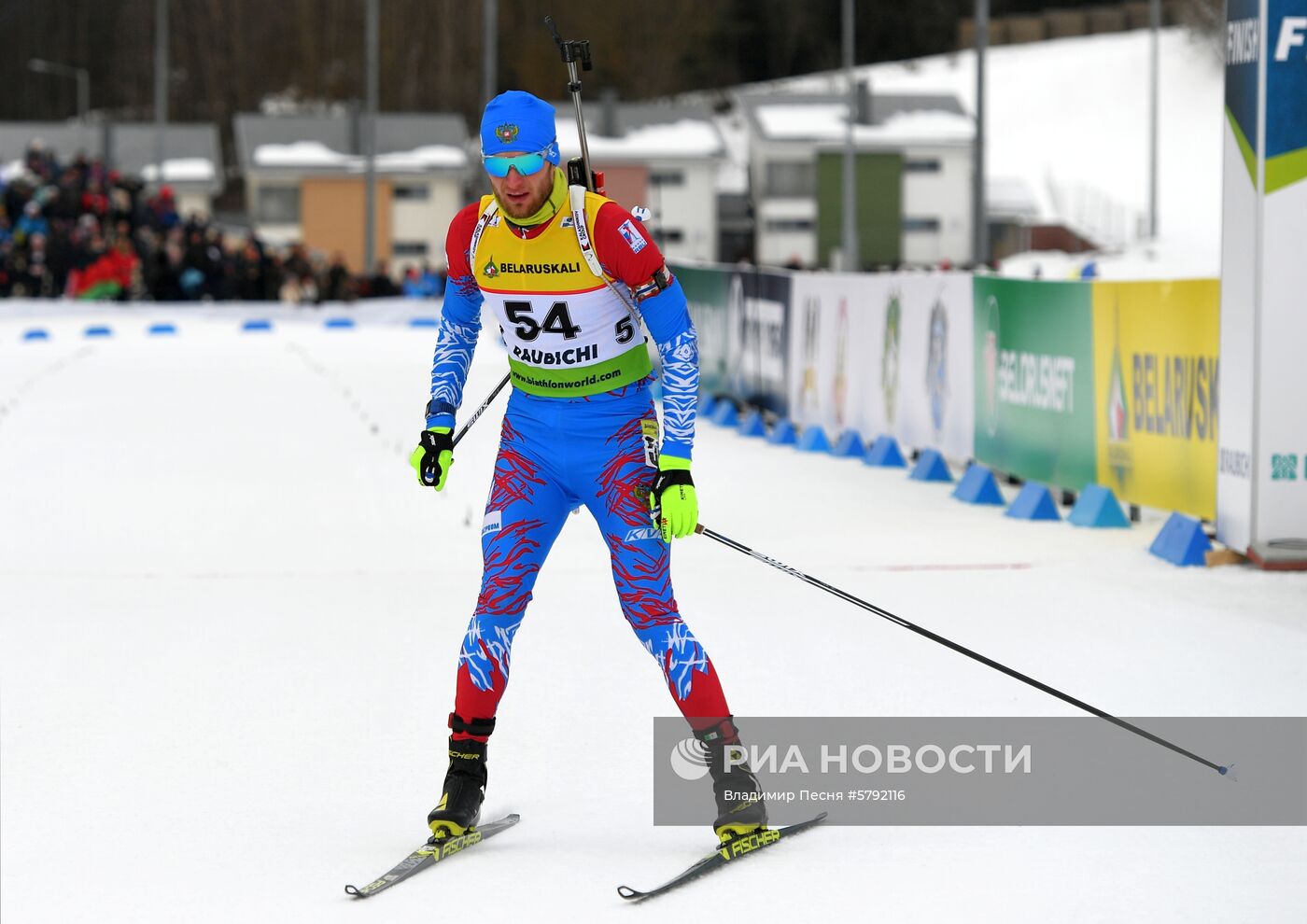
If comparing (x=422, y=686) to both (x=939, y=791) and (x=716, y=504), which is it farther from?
(x=716, y=504)

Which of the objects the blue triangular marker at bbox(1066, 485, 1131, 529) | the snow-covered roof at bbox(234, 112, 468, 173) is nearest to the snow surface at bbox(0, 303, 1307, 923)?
the blue triangular marker at bbox(1066, 485, 1131, 529)

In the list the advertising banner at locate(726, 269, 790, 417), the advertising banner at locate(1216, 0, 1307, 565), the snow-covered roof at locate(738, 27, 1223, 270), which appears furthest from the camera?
the snow-covered roof at locate(738, 27, 1223, 270)

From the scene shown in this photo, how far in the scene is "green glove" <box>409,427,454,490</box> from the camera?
561 centimetres

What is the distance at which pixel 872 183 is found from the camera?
73875mm

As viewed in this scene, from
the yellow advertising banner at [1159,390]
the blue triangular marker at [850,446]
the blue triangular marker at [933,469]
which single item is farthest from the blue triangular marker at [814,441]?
the yellow advertising banner at [1159,390]

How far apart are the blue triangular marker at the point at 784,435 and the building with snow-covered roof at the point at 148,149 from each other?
60.0 metres

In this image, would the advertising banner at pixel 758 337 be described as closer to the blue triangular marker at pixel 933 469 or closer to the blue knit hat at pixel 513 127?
the blue triangular marker at pixel 933 469

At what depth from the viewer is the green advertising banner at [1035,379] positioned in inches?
511

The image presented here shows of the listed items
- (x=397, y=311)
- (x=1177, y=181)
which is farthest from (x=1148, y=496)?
(x=1177, y=181)

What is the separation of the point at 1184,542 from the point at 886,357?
618 cm

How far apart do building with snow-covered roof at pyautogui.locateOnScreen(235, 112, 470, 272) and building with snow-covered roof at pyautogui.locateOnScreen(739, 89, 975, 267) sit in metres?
11.3

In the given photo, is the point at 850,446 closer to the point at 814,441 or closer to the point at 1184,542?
the point at 814,441

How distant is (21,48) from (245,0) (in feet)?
64.2

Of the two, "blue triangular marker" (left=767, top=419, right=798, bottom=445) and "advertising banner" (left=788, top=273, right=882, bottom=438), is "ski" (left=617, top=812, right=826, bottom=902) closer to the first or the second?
"advertising banner" (left=788, top=273, right=882, bottom=438)
